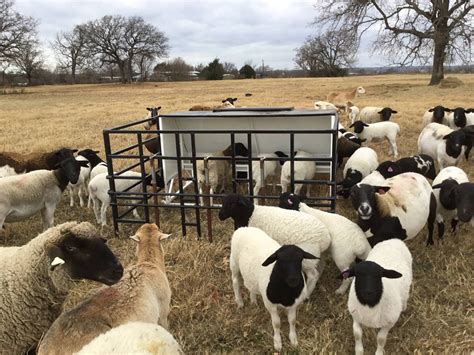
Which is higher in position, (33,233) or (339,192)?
(339,192)

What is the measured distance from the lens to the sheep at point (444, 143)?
7.88m

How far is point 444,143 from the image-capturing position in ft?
26.8

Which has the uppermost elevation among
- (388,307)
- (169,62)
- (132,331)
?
(169,62)

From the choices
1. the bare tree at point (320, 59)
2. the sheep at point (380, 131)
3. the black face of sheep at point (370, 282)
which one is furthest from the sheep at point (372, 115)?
the bare tree at point (320, 59)

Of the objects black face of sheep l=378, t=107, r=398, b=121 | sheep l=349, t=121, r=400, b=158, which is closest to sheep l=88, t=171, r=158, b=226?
sheep l=349, t=121, r=400, b=158

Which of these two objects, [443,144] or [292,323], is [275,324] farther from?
[443,144]

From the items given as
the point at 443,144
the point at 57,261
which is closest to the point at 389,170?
the point at 443,144

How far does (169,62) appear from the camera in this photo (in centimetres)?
9262

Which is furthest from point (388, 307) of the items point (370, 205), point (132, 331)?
point (132, 331)

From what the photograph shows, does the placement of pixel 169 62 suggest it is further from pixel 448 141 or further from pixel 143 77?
pixel 448 141

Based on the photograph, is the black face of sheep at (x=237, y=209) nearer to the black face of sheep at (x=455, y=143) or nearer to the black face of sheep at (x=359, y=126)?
the black face of sheep at (x=455, y=143)

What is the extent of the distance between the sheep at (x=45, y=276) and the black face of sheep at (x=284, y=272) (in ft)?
4.31

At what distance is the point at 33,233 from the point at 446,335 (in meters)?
5.85

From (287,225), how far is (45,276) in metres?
2.50
